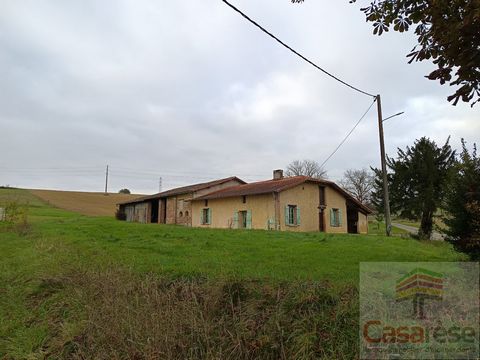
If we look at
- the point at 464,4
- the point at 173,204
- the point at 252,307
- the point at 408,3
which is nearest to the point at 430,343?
the point at 252,307

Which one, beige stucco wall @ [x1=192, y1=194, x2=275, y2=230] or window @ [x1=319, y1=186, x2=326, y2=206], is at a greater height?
window @ [x1=319, y1=186, x2=326, y2=206]

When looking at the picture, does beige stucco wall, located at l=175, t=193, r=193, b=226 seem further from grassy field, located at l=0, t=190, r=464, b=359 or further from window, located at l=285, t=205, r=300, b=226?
grassy field, located at l=0, t=190, r=464, b=359

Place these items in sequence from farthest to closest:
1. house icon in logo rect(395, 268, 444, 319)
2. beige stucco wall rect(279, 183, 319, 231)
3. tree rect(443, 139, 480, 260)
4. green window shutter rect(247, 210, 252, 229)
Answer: green window shutter rect(247, 210, 252, 229) → beige stucco wall rect(279, 183, 319, 231) → tree rect(443, 139, 480, 260) → house icon in logo rect(395, 268, 444, 319)

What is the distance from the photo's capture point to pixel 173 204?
32.6 meters

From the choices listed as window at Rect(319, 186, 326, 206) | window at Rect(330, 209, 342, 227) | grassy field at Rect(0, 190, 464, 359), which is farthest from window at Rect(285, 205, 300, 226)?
grassy field at Rect(0, 190, 464, 359)

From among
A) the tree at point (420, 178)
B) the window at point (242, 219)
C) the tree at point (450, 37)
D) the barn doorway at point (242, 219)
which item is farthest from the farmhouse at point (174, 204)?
the tree at point (450, 37)

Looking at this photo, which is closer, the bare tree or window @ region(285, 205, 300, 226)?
window @ region(285, 205, 300, 226)

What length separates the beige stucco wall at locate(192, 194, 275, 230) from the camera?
22797 millimetres

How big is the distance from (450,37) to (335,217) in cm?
2326

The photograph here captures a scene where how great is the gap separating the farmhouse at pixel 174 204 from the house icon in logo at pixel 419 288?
26.7 meters

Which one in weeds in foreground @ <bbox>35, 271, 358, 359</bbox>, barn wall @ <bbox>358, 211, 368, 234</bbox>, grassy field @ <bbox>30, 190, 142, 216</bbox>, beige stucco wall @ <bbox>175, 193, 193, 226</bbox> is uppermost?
grassy field @ <bbox>30, 190, 142, 216</bbox>

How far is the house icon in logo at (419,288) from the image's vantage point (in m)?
3.37

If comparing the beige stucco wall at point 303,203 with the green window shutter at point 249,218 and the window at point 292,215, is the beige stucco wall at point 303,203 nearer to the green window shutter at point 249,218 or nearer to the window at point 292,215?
the window at point 292,215

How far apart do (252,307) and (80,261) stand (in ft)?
16.8
